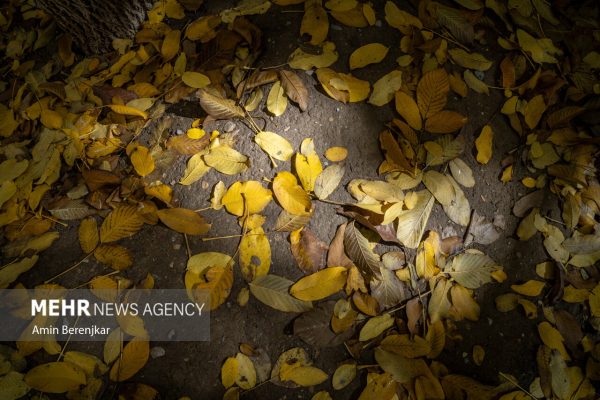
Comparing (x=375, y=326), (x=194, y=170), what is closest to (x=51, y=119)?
(x=194, y=170)

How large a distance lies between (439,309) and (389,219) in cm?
35

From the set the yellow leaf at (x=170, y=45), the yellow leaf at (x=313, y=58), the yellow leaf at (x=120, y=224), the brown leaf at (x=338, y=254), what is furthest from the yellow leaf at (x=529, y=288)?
the yellow leaf at (x=170, y=45)

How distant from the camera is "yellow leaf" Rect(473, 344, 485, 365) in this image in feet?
4.23

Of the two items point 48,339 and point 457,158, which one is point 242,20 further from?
point 48,339

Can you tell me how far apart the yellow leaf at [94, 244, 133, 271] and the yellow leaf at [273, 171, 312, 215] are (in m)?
0.56

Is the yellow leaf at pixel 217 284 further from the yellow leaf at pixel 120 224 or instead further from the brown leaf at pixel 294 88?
the brown leaf at pixel 294 88

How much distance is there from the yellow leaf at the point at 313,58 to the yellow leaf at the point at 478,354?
3.92ft

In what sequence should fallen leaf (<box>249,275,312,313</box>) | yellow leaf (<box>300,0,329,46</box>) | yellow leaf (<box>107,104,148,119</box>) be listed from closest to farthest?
fallen leaf (<box>249,275,312,313</box>) → yellow leaf (<box>107,104,148,119</box>) → yellow leaf (<box>300,0,329,46</box>)

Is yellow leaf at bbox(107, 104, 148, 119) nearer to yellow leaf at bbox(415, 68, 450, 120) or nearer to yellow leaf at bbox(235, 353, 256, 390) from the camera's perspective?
yellow leaf at bbox(235, 353, 256, 390)

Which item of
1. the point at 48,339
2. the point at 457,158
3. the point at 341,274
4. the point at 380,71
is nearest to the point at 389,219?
the point at 341,274

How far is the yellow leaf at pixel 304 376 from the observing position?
122 cm

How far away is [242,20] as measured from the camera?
5.33 feet

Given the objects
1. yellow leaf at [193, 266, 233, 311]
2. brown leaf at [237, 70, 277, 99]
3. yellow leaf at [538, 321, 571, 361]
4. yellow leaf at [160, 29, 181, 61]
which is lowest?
yellow leaf at [538, 321, 571, 361]

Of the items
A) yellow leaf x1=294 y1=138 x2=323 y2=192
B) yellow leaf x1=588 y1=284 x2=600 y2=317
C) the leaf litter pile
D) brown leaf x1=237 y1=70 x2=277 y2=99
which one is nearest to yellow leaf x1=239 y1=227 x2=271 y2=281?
the leaf litter pile
